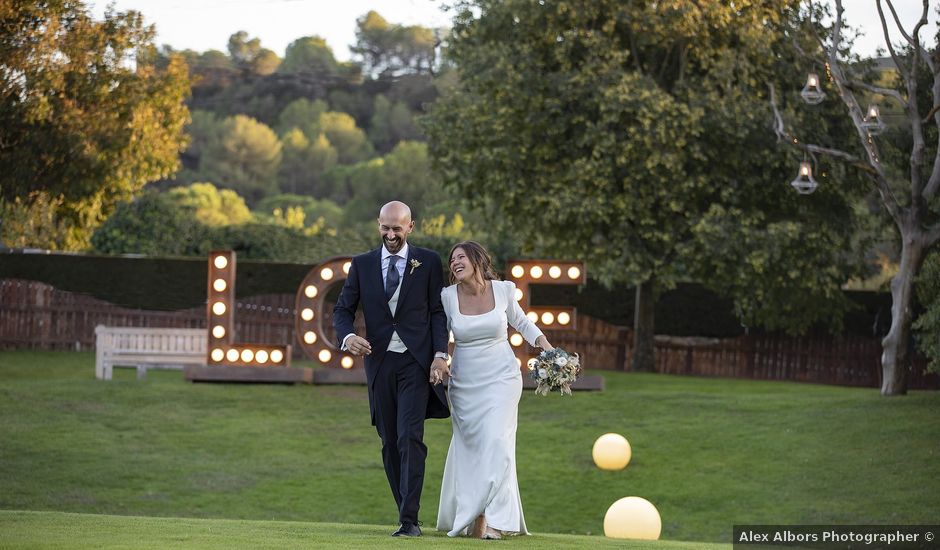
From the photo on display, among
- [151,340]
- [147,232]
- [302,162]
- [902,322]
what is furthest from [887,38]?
[302,162]

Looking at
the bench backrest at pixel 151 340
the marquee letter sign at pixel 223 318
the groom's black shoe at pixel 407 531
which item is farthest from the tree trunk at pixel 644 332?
the groom's black shoe at pixel 407 531

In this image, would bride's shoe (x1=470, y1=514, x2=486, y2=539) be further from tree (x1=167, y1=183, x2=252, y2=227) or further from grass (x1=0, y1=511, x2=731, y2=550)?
tree (x1=167, y1=183, x2=252, y2=227)

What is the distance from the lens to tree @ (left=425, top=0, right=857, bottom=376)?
101 feet

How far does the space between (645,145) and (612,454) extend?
12.2 metres

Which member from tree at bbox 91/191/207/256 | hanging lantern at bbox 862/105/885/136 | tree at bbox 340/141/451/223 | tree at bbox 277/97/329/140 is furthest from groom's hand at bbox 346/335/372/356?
tree at bbox 277/97/329/140

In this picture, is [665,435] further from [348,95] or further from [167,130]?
[348,95]

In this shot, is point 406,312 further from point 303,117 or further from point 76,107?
point 303,117

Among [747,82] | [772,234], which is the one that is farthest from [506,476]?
[747,82]

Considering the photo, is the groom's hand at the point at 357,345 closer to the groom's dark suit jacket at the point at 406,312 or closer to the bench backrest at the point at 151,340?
the groom's dark suit jacket at the point at 406,312

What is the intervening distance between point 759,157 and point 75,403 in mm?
16278

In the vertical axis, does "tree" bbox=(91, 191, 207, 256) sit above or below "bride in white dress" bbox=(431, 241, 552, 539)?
above

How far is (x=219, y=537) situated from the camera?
9.77 m

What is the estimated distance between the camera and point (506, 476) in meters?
10.5

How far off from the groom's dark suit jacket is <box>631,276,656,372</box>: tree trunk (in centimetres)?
2498
